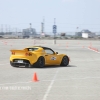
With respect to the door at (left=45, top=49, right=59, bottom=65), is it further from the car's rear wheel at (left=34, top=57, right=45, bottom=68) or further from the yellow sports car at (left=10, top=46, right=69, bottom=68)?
the car's rear wheel at (left=34, top=57, right=45, bottom=68)

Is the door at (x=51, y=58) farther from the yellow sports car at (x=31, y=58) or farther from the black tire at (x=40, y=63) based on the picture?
the black tire at (x=40, y=63)

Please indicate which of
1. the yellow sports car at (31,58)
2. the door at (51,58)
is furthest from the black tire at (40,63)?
the door at (51,58)

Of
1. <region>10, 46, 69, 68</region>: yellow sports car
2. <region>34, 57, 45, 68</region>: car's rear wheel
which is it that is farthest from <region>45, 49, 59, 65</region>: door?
<region>34, 57, 45, 68</region>: car's rear wheel

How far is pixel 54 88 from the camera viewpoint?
12.9 meters

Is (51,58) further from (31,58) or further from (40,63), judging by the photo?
(31,58)

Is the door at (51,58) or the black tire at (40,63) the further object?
the door at (51,58)

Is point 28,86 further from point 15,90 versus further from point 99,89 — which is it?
point 99,89

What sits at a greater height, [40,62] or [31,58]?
[31,58]

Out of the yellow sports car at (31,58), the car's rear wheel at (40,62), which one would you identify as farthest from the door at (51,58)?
the car's rear wheel at (40,62)

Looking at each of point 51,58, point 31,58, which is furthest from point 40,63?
point 51,58

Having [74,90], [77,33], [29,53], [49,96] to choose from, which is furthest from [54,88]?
[77,33]

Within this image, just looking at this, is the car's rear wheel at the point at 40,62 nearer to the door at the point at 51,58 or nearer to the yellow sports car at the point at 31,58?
the yellow sports car at the point at 31,58

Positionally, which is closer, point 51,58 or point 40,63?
point 40,63

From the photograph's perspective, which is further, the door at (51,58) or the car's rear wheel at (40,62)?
the door at (51,58)
